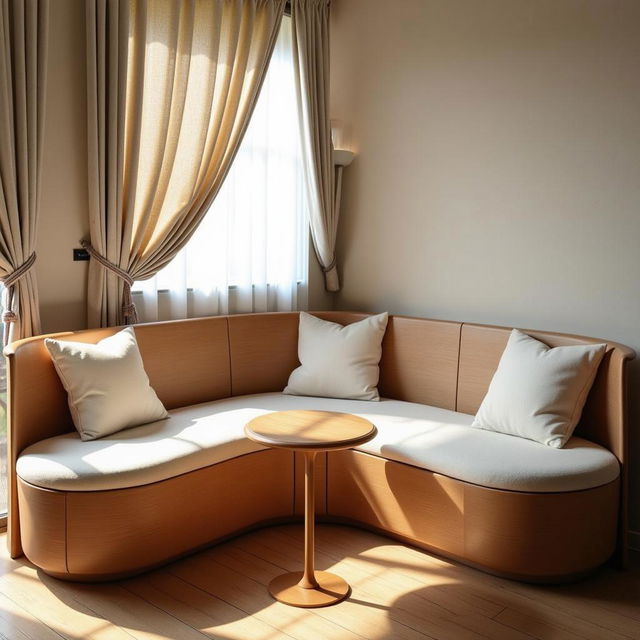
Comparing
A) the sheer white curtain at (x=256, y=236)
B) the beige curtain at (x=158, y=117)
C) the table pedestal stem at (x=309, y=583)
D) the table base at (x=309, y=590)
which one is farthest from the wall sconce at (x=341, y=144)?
the table base at (x=309, y=590)

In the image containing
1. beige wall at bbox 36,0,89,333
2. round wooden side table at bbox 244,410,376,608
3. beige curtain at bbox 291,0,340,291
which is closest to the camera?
round wooden side table at bbox 244,410,376,608

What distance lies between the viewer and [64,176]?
319cm

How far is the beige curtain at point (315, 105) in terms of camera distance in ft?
13.1

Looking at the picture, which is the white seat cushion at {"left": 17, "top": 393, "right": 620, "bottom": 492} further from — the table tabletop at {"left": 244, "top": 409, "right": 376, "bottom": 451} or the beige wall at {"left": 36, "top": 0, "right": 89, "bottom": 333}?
the beige wall at {"left": 36, "top": 0, "right": 89, "bottom": 333}

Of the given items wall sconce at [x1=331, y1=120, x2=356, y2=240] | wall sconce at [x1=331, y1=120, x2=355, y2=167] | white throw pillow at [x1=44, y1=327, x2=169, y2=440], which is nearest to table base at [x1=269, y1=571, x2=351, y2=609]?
white throw pillow at [x1=44, y1=327, x2=169, y2=440]

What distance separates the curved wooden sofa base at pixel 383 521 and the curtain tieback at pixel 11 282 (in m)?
0.72

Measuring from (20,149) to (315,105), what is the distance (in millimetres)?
1728

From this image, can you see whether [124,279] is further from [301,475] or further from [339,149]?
[339,149]

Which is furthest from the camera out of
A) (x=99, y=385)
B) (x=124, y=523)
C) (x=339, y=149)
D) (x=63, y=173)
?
(x=339, y=149)

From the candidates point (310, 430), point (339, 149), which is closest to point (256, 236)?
point (339, 149)

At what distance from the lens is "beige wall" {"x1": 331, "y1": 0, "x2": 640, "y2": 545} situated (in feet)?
10.3

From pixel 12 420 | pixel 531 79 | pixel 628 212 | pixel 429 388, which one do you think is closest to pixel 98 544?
pixel 12 420

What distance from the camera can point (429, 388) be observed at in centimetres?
361

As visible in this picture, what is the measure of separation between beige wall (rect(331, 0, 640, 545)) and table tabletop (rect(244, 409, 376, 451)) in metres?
1.25
